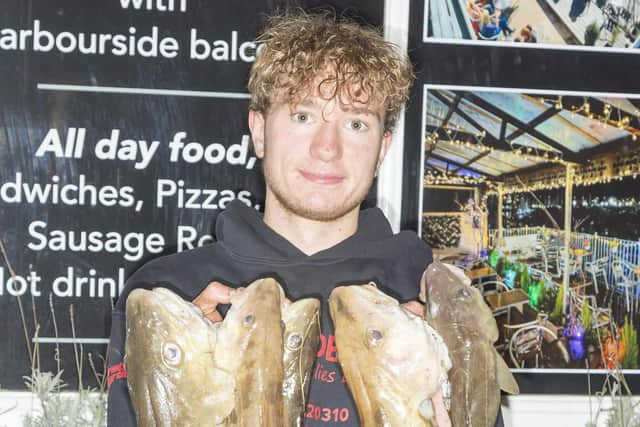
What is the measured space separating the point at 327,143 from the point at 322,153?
2 cm

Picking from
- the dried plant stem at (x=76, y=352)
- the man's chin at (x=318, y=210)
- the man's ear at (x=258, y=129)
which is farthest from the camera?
the dried plant stem at (x=76, y=352)

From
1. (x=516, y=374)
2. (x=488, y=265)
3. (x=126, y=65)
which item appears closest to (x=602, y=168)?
(x=488, y=265)

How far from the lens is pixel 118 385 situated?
4.98ft

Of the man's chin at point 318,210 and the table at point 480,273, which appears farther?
the table at point 480,273

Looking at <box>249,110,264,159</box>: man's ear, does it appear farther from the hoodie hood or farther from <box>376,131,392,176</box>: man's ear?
<box>376,131,392,176</box>: man's ear

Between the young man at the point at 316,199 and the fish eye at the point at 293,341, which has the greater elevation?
the young man at the point at 316,199

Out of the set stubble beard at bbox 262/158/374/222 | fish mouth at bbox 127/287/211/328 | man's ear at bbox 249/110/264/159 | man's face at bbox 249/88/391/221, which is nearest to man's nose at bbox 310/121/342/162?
man's face at bbox 249/88/391/221

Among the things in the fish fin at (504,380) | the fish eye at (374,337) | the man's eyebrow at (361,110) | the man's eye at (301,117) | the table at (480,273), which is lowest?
the table at (480,273)

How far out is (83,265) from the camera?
286cm

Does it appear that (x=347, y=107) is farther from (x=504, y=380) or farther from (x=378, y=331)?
(x=504, y=380)

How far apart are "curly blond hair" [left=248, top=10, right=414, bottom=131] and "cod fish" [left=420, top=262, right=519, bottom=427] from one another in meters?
0.47

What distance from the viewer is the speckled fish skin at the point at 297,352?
1.28 m

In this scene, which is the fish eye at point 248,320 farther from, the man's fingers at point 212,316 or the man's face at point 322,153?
the man's face at point 322,153

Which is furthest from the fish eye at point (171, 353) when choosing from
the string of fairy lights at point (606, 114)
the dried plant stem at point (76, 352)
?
the string of fairy lights at point (606, 114)
